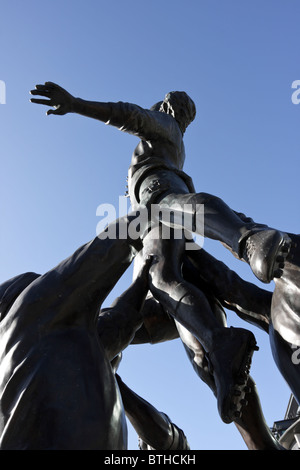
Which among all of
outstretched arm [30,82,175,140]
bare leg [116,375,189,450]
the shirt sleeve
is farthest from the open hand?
bare leg [116,375,189,450]

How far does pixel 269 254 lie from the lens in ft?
10.8

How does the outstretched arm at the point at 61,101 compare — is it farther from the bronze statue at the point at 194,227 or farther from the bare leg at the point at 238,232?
the bare leg at the point at 238,232

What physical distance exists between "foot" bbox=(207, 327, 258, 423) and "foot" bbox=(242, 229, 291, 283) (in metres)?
0.56

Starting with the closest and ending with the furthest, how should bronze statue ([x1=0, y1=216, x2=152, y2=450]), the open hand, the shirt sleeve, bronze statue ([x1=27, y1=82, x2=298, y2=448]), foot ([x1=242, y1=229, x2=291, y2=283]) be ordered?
bronze statue ([x1=0, y1=216, x2=152, y2=450]), foot ([x1=242, y1=229, x2=291, y2=283]), bronze statue ([x1=27, y1=82, x2=298, y2=448]), the open hand, the shirt sleeve

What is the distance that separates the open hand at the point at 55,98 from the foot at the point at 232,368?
8.80 ft

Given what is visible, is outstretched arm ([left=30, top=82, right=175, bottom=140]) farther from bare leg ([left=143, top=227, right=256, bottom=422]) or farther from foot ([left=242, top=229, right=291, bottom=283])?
foot ([left=242, top=229, right=291, bottom=283])

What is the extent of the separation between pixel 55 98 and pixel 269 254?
9.31ft

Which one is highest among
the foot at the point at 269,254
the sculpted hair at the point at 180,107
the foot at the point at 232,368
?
the sculpted hair at the point at 180,107

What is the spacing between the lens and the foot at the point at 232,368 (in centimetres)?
349

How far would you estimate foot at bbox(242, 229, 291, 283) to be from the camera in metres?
3.31

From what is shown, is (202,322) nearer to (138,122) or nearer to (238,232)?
(238,232)

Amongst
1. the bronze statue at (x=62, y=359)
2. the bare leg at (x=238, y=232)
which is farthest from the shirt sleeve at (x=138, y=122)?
the bronze statue at (x=62, y=359)
